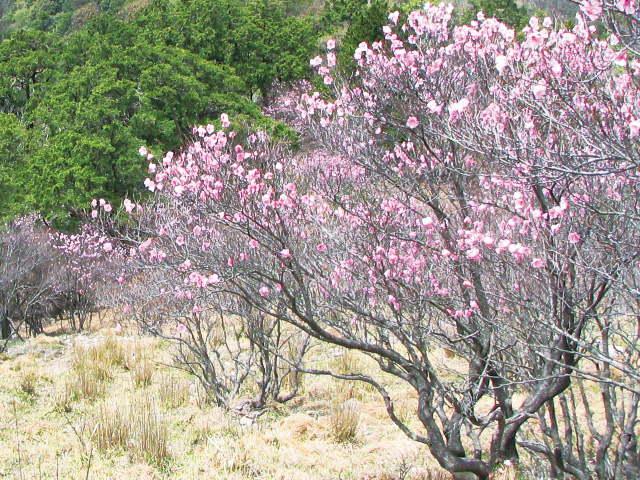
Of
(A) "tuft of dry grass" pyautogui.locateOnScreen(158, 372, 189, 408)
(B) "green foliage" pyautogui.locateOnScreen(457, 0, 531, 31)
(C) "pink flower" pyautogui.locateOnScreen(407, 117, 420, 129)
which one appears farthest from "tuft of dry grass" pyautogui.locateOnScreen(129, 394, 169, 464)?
(B) "green foliage" pyautogui.locateOnScreen(457, 0, 531, 31)

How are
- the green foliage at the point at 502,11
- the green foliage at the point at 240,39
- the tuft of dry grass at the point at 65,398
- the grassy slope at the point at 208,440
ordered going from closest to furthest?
1. the grassy slope at the point at 208,440
2. the tuft of dry grass at the point at 65,398
3. the green foliage at the point at 502,11
4. the green foliage at the point at 240,39

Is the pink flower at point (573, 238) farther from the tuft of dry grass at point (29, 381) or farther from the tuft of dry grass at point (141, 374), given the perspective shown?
the tuft of dry grass at point (29, 381)

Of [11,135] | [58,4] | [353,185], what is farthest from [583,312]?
[58,4]

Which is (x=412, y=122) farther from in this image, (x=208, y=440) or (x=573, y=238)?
(x=208, y=440)

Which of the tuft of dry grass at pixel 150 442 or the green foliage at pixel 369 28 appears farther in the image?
the green foliage at pixel 369 28

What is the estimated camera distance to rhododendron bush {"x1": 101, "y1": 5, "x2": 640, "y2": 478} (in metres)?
3.20

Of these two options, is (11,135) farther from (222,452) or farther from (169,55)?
(222,452)

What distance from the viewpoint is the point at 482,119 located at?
3609 mm

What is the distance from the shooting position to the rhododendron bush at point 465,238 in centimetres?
320

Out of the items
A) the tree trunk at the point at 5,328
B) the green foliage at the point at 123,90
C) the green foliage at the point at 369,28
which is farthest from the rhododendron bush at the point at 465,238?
the green foliage at the point at 369,28

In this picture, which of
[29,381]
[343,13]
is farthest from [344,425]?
[343,13]

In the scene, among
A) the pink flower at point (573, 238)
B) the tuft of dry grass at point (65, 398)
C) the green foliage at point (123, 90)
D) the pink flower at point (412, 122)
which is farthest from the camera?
the green foliage at point (123, 90)

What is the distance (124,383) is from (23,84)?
22554 mm

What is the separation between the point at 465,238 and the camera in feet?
12.5
